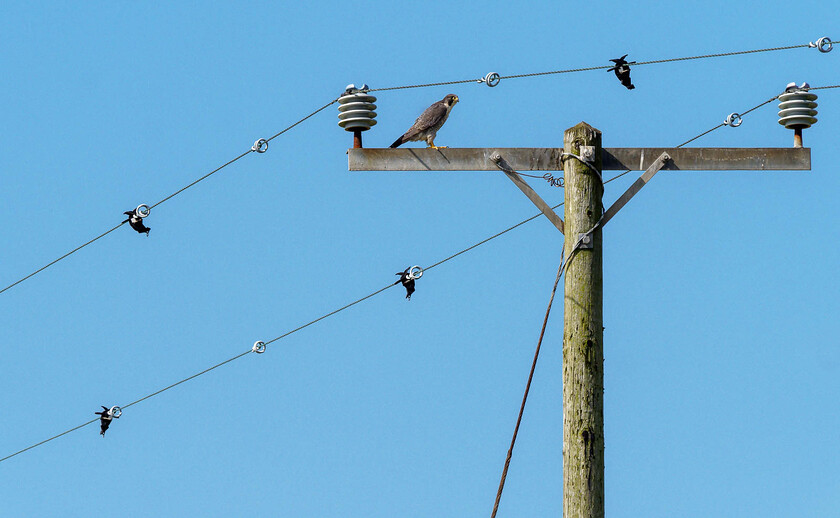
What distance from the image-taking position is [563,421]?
7.77 metres

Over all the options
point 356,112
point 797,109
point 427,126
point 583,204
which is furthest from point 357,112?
point 797,109

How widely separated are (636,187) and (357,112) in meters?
2.07

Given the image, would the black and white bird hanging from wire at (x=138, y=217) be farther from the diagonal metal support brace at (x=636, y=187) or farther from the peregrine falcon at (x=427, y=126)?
the diagonal metal support brace at (x=636, y=187)

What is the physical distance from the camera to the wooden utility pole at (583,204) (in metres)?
7.64

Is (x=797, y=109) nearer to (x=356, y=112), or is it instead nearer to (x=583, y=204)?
(x=583, y=204)

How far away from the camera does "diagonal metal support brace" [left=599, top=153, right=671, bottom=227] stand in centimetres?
808

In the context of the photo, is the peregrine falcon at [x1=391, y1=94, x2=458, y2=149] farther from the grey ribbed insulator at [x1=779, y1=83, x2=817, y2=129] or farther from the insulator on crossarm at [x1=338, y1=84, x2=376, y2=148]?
the grey ribbed insulator at [x1=779, y1=83, x2=817, y2=129]

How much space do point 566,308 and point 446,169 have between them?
1.31 m

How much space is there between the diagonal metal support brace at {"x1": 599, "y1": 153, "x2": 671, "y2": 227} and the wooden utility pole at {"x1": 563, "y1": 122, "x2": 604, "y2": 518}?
0.09 meters

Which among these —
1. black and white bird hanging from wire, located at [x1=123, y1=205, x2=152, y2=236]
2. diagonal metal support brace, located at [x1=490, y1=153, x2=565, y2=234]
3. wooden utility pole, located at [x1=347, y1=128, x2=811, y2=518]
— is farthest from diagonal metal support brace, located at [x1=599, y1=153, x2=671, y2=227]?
black and white bird hanging from wire, located at [x1=123, y1=205, x2=152, y2=236]

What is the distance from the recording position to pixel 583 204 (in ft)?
26.2

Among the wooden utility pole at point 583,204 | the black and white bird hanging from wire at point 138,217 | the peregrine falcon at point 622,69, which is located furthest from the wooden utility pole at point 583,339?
the black and white bird hanging from wire at point 138,217

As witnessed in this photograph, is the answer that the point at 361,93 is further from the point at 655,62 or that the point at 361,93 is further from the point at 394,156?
Answer: the point at 655,62

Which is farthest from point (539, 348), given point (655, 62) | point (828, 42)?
point (828, 42)
